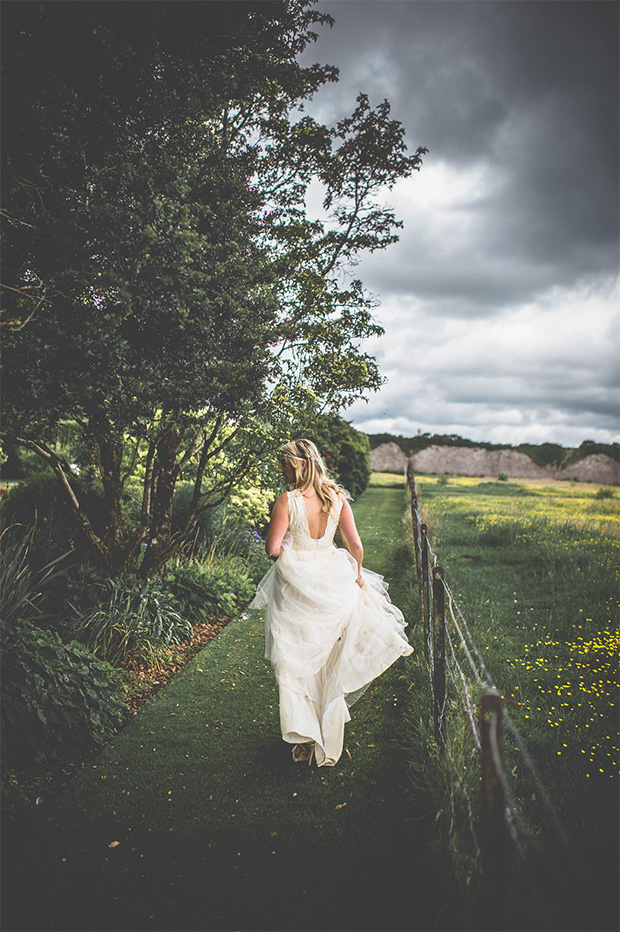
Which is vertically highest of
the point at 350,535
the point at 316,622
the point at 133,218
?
the point at 133,218

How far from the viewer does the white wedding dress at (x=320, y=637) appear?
367 centimetres

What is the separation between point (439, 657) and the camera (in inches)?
140

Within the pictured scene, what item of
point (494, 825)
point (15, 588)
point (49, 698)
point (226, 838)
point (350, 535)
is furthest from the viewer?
point (15, 588)

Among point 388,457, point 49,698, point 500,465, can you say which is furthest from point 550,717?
point 500,465

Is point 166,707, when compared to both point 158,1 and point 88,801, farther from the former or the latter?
point 158,1

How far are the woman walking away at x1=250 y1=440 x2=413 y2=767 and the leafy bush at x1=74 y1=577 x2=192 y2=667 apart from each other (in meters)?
2.13

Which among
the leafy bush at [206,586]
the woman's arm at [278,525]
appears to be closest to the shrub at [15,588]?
the leafy bush at [206,586]

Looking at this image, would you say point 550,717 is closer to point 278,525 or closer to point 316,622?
point 316,622

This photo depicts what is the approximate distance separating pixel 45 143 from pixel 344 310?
4205 mm

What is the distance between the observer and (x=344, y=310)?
6.84m

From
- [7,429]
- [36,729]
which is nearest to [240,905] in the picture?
[36,729]

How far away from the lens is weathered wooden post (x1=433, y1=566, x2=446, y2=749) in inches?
139

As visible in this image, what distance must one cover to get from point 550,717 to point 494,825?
273 centimetres

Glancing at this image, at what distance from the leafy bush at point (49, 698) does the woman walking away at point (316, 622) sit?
61.3 inches
